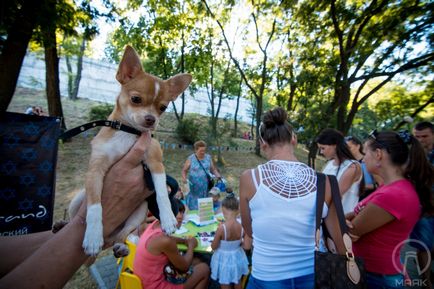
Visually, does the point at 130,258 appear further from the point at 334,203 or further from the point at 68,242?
the point at 334,203

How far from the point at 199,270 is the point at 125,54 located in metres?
3.72

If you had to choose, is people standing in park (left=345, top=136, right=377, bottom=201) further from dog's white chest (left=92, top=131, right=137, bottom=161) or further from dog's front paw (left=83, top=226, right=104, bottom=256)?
dog's front paw (left=83, top=226, right=104, bottom=256)

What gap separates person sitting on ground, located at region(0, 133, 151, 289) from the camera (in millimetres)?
1275

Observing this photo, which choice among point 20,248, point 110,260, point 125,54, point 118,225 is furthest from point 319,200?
point 110,260

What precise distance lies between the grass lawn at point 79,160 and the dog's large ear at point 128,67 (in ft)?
14.8

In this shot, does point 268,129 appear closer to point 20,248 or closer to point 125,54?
point 125,54

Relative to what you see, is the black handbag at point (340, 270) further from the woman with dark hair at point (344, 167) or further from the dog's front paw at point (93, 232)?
the woman with dark hair at point (344, 167)

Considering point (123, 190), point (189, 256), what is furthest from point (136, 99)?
point (189, 256)

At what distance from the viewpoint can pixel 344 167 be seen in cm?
414

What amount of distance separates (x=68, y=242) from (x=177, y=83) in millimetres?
1676

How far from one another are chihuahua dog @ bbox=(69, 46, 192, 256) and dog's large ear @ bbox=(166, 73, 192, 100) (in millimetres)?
10

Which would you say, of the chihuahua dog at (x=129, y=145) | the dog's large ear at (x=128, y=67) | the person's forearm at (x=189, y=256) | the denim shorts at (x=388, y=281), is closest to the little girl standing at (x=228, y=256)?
the person's forearm at (x=189, y=256)

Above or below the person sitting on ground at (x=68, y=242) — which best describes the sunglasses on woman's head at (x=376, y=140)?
above

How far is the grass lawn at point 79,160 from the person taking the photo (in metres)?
7.64
